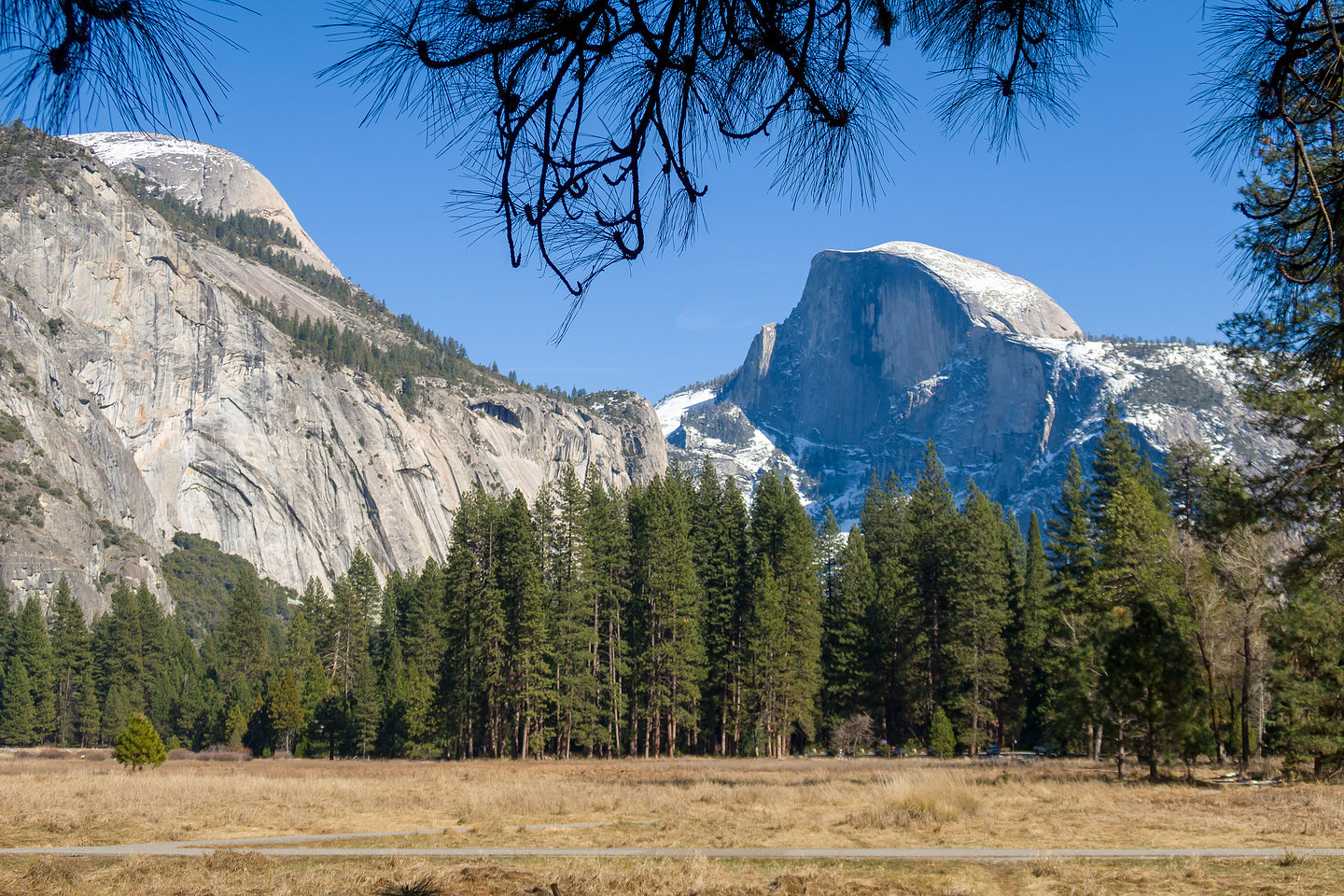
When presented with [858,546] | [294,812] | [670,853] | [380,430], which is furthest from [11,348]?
[670,853]

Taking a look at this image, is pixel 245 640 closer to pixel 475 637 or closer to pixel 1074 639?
pixel 475 637

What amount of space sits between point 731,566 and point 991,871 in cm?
4340

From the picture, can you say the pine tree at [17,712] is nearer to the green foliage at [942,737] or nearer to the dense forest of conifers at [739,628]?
the dense forest of conifers at [739,628]

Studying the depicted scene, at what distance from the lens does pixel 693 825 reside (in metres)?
15.3

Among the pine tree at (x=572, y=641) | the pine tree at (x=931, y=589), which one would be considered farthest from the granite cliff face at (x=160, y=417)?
the pine tree at (x=931, y=589)

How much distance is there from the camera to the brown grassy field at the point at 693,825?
885cm

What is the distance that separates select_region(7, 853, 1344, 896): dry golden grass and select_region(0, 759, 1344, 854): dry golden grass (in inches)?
98.4

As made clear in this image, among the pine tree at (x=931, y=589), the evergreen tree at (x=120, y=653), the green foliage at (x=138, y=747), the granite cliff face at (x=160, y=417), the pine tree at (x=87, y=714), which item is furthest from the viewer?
the granite cliff face at (x=160, y=417)

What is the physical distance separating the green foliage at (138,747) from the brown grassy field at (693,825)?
10.9 feet

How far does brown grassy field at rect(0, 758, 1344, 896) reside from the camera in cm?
885

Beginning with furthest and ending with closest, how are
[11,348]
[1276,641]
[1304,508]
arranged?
[11,348], [1276,641], [1304,508]

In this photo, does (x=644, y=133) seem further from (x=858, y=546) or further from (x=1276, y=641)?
(x=858, y=546)

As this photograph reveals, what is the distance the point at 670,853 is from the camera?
37.7ft

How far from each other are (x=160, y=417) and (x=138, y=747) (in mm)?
123435
